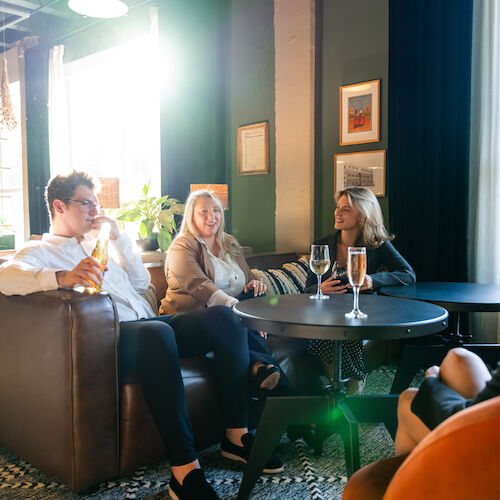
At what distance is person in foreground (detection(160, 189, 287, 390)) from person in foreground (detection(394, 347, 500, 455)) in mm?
1133

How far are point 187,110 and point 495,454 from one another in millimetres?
4190

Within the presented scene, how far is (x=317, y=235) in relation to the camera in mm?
3781

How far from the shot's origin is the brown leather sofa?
1.55 metres

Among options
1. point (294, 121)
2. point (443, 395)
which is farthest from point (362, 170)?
point (443, 395)

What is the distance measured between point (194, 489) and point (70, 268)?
963mm

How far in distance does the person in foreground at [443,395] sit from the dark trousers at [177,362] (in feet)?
2.49

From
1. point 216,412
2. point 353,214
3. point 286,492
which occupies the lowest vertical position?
point 286,492

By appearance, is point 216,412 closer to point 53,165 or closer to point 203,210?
point 203,210

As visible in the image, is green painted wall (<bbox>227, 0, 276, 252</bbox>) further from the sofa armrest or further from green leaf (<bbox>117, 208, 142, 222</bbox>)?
the sofa armrest

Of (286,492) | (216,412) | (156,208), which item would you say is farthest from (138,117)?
(286,492)

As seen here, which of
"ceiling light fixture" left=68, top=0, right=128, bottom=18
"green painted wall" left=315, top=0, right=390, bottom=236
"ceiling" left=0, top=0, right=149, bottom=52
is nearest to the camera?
"green painted wall" left=315, top=0, right=390, bottom=236

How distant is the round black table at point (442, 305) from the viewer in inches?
74.6

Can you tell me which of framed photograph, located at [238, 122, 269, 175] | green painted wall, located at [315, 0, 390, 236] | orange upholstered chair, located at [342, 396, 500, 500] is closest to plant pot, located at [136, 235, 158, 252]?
framed photograph, located at [238, 122, 269, 175]

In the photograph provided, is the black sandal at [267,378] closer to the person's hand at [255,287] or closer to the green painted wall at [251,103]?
the person's hand at [255,287]
